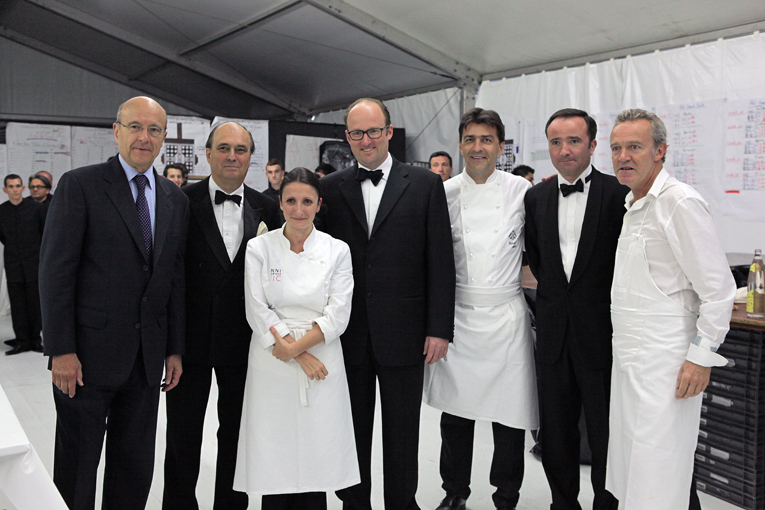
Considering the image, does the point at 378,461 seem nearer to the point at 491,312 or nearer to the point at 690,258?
the point at 491,312

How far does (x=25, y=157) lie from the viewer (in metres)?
9.15

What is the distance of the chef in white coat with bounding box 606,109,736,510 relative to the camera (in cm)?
195

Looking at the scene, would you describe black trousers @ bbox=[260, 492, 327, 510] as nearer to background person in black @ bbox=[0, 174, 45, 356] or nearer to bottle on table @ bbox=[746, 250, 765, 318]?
bottle on table @ bbox=[746, 250, 765, 318]

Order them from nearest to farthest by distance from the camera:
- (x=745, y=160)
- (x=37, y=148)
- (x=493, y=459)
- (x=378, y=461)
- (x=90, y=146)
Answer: (x=493, y=459) → (x=378, y=461) → (x=745, y=160) → (x=37, y=148) → (x=90, y=146)

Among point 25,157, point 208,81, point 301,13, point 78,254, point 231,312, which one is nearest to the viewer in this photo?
point 78,254

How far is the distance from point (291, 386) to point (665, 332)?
1385 millimetres

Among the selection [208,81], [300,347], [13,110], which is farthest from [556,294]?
[13,110]

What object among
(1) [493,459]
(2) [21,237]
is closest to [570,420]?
(1) [493,459]

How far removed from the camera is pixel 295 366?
2195 mm

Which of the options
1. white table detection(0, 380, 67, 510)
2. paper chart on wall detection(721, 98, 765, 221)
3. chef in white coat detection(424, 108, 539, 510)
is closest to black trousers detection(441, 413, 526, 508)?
chef in white coat detection(424, 108, 539, 510)

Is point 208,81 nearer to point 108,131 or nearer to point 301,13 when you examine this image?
Result: point 108,131

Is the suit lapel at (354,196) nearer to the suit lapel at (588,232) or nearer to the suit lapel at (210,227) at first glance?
the suit lapel at (210,227)

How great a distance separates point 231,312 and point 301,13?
5304 mm

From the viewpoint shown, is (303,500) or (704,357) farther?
(303,500)
